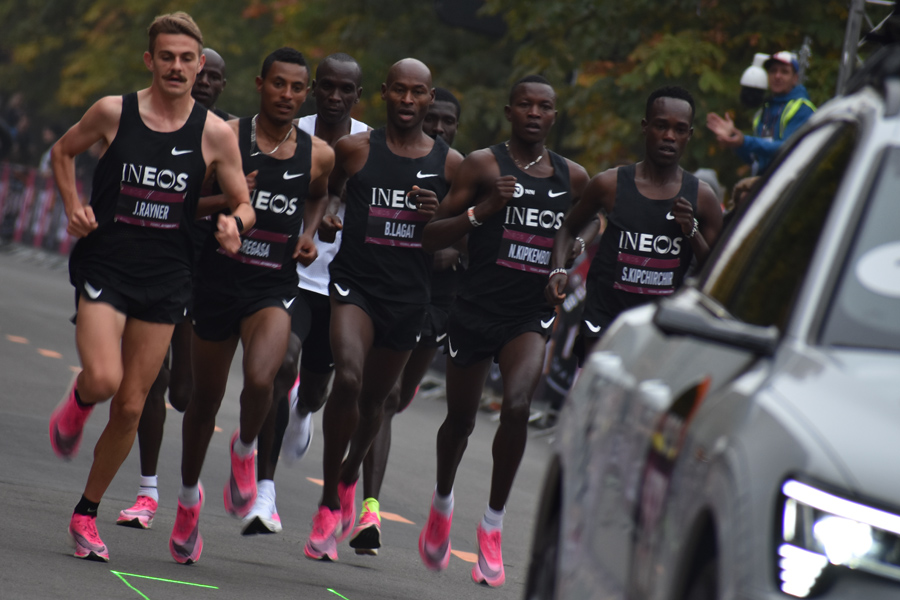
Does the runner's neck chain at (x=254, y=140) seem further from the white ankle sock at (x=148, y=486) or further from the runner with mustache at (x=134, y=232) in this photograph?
the white ankle sock at (x=148, y=486)

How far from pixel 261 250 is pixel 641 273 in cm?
175

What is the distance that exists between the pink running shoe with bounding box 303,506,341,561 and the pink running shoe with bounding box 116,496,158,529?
786 mm

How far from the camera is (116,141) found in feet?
22.4

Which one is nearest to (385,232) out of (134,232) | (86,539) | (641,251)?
(641,251)

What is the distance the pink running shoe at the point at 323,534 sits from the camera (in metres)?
7.64

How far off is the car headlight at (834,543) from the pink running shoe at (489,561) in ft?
15.9

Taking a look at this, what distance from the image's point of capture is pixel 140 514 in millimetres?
7879

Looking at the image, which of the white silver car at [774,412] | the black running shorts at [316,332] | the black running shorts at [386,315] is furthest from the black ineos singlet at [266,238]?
the white silver car at [774,412]

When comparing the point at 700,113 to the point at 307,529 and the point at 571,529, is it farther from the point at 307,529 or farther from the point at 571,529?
the point at 571,529

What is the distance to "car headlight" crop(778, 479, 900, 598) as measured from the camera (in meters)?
2.73

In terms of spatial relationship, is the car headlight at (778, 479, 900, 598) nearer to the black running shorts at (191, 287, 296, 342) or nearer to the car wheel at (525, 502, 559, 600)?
the car wheel at (525, 502, 559, 600)

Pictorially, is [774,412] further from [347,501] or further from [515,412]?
[347,501]

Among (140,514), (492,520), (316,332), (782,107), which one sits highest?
(782,107)

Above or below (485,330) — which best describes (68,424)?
below
